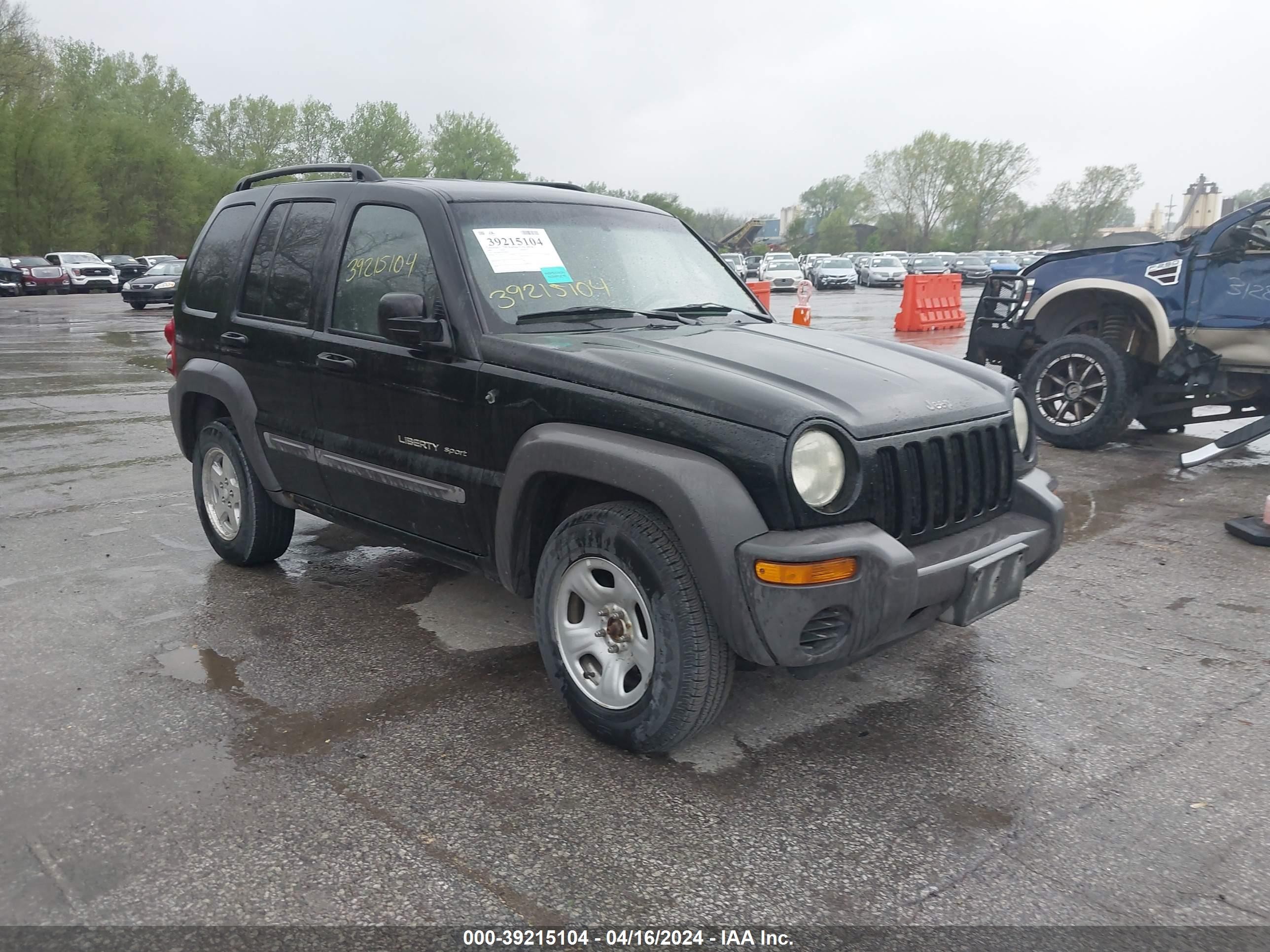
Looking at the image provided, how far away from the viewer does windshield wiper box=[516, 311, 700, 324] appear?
3.80 m

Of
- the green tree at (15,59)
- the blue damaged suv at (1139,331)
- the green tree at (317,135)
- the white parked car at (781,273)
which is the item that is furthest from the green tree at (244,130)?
the blue damaged suv at (1139,331)

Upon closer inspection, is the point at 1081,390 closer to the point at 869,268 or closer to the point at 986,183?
the point at 869,268

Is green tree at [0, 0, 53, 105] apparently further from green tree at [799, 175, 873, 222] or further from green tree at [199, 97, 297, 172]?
green tree at [799, 175, 873, 222]

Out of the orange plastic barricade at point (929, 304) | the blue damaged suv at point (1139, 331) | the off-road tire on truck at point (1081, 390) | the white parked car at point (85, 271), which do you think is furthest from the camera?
the white parked car at point (85, 271)

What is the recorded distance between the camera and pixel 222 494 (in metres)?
5.28

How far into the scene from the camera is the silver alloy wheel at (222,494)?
5121 mm

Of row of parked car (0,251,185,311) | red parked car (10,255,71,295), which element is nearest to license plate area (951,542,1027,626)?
row of parked car (0,251,185,311)

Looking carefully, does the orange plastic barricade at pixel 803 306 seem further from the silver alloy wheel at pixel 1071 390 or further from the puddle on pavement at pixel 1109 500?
the puddle on pavement at pixel 1109 500

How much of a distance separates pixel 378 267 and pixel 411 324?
0.63 metres

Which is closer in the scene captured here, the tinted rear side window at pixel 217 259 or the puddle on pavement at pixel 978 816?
the puddle on pavement at pixel 978 816

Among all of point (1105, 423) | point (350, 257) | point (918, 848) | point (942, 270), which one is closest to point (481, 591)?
point (350, 257)

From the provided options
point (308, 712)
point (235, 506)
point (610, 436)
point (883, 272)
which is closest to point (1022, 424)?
point (610, 436)

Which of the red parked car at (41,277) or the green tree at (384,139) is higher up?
the green tree at (384,139)

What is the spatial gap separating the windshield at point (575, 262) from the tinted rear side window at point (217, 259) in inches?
62.9
